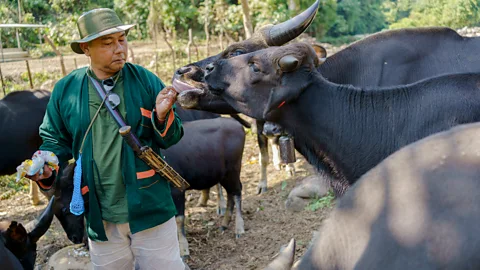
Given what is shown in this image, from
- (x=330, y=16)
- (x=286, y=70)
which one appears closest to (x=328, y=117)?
(x=286, y=70)

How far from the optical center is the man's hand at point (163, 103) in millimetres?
3758

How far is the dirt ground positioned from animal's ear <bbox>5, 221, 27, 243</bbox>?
2134mm

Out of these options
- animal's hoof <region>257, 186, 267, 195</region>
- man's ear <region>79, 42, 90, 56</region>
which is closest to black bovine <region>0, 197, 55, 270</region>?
man's ear <region>79, 42, 90, 56</region>

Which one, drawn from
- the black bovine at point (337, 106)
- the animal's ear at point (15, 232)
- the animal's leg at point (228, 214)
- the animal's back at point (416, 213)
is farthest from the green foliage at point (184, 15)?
the animal's back at point (416, 213)

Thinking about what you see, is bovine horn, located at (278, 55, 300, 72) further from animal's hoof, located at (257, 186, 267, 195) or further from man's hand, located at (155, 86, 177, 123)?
animal's hoof, located at (257, 186, 267, 195)

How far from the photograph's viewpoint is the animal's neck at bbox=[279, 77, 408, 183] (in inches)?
163

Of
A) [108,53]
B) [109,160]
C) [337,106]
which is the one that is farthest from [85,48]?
[337,106]

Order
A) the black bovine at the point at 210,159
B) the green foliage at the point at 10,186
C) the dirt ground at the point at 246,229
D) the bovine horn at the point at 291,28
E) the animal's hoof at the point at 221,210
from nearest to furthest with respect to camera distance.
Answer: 1. the bovine horn at the point at 291,28
2. the dirt ground at the point at 246,229
3. the black bovine at the point at 210,159
4. the animal's hoof at the point at 221,210
5. the green foliage at the point at 10,186

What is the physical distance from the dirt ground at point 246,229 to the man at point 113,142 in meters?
2.65

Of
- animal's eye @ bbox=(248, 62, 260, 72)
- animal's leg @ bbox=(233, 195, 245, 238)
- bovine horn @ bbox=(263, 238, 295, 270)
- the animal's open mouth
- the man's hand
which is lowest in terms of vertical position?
animal's leg @ bbox=(233, 195, 245, 238)

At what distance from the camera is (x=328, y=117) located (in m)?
4.20

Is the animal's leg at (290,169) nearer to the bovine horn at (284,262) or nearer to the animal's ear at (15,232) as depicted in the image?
the animal's ear at (15,232)

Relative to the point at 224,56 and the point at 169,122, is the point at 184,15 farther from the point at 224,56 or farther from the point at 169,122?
the point at 169,122

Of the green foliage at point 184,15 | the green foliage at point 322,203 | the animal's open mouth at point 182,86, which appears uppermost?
the animal's open mouth at point 182,86
